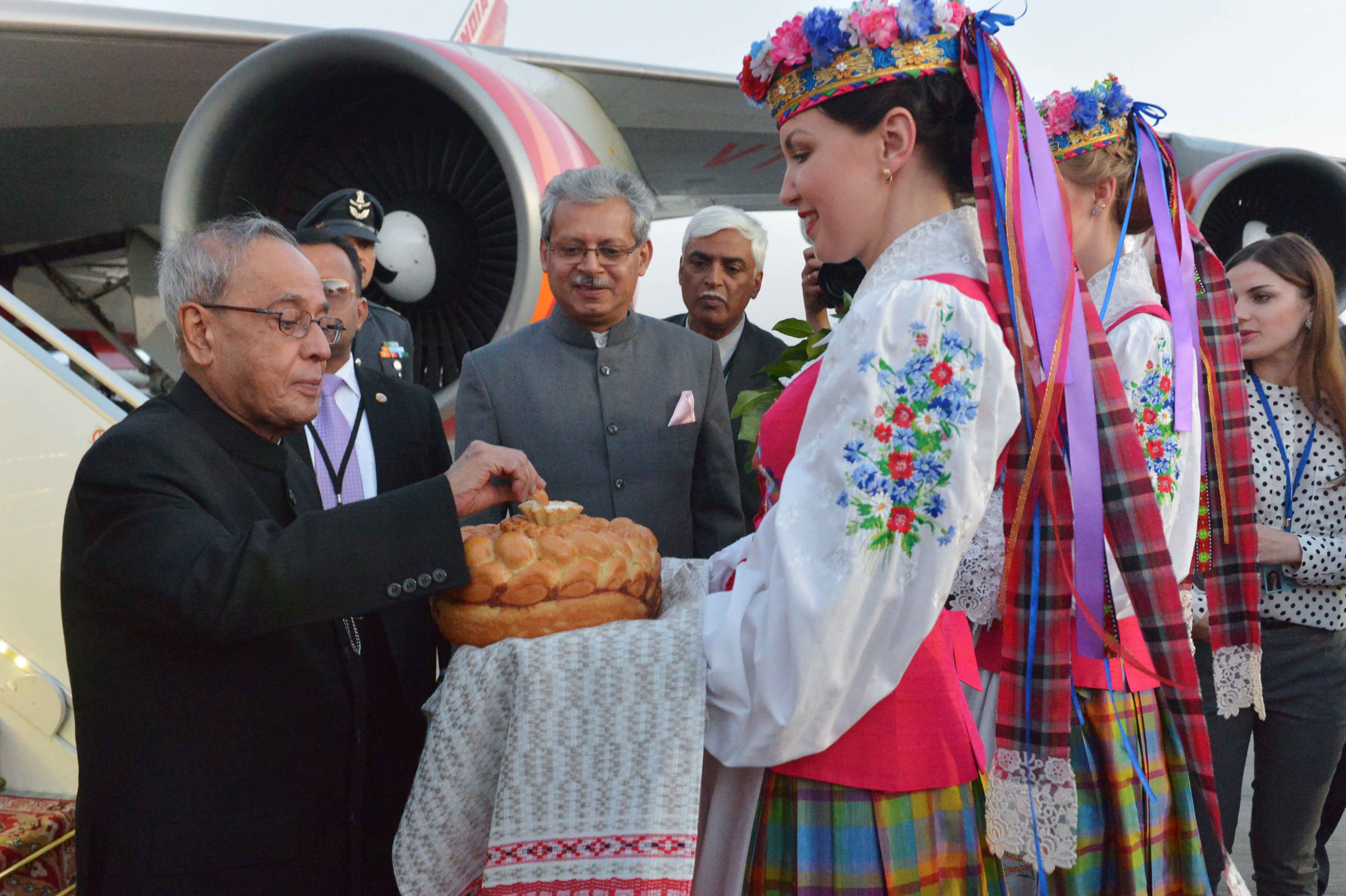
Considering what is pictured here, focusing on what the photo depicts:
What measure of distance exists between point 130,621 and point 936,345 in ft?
3.18

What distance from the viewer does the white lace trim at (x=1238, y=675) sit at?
1688mm

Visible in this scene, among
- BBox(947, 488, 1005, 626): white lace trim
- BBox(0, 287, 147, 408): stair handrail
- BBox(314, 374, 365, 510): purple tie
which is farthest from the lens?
BBox(0, 287, 147, 408): stair handrail

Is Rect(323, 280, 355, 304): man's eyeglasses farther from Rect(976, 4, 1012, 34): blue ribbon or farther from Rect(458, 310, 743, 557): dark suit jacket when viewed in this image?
Rect(976, 4, 1012, 34): blue ribbon

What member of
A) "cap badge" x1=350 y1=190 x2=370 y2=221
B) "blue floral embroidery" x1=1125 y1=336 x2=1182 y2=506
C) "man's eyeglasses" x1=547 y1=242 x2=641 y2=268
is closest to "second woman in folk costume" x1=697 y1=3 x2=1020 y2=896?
"blue floral embroidery" x1=1125 y1=336 x2=1182 y2=506

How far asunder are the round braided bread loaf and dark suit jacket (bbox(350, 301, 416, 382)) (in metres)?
1.67

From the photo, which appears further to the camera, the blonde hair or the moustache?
the moustache

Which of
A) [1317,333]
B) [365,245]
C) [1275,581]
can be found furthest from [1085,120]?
[365,245]

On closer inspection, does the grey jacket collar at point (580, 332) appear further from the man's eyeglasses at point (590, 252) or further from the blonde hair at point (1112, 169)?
the blonde hair at point (1112, 169)

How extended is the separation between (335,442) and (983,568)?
4.40 ft

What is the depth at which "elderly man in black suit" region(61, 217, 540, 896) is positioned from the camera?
108cm

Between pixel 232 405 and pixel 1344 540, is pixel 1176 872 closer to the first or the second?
pixel 1344 540

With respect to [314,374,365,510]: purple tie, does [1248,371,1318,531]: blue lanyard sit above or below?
below

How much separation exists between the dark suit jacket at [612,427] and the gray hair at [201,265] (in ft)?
2.85

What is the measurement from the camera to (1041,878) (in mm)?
1026
